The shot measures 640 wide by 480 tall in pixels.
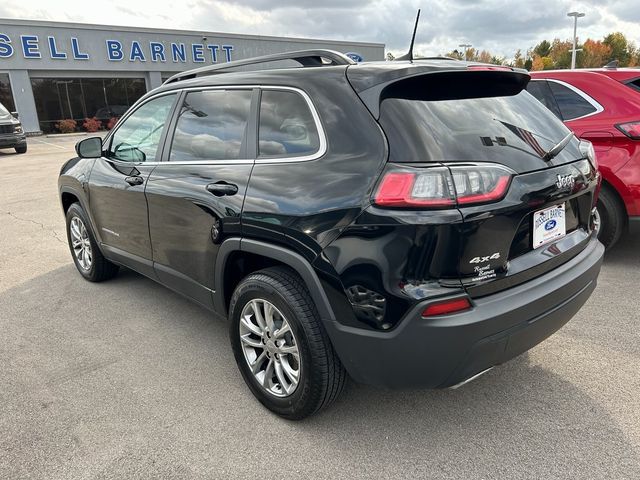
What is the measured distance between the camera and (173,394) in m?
2.86

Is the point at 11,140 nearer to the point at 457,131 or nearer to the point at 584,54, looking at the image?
the point at 457,131

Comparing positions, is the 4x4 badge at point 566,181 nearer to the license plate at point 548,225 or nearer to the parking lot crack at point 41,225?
the license plate at point 548,225

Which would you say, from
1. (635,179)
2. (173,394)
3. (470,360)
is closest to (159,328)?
(173,394)

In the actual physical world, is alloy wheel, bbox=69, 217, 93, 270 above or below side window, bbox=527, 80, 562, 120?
below

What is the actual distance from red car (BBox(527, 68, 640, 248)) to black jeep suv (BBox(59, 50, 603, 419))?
1846 millimetres

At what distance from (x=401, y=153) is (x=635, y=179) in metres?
3.15

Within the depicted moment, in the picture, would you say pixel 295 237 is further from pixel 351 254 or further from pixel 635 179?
pixel 635 179

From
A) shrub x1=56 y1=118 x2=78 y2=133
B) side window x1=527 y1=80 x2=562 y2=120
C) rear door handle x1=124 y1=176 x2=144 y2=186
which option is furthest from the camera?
shrub x1=56 y1=118 x2=78 y2=133

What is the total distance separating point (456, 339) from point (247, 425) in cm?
122

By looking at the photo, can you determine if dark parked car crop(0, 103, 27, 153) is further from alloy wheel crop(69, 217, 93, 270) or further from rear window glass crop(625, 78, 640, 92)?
rear window glass crop(625, 78, 640, 92)

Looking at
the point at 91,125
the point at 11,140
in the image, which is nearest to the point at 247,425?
the point at 11,140

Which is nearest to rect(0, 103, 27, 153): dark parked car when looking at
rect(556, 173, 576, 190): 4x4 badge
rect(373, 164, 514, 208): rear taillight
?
rect(373, 164, 514, 208): rear taillight

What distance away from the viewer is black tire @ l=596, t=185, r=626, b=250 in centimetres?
436

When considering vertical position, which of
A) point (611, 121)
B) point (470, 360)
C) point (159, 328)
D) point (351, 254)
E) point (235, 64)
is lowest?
point (159, 328)
